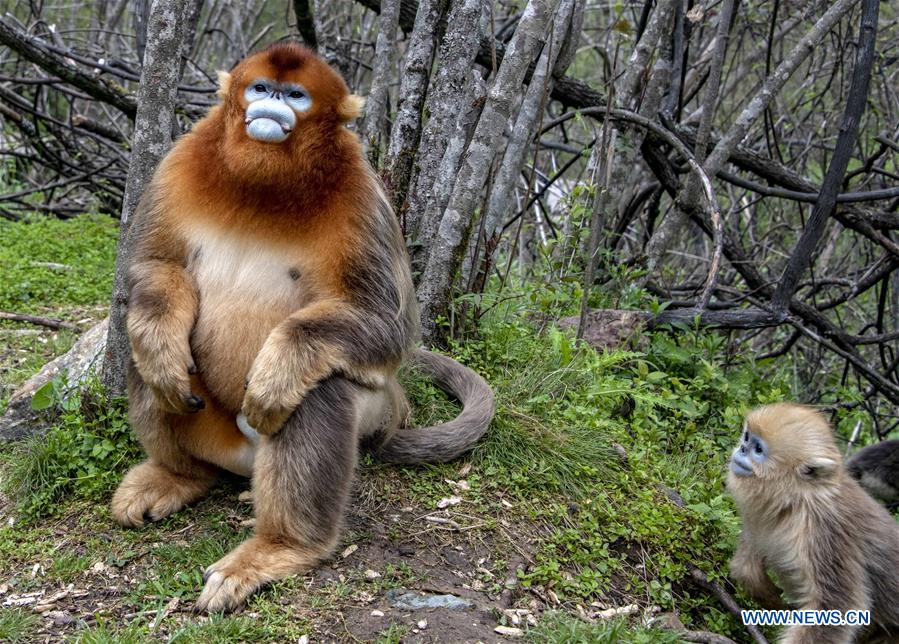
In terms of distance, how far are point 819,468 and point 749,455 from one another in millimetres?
238

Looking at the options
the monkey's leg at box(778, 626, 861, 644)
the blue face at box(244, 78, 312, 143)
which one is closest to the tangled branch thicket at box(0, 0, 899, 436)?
the blue face at box(244, 78, 312, 143)

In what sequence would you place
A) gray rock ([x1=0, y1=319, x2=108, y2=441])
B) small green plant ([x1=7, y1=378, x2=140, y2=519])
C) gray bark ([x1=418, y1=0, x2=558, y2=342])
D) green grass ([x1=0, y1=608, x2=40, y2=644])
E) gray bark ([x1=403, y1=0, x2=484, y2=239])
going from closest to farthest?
green grass ([x1=0, y1=608, x2=40, y2=644]) → small green plant ([x1=7, y1=378, x2=140, y2=519]) → gray rock ([x1=0, y1=319, x2=108, y2=441]) → gray bark ([x1=418, y1=0, x2=558, y2=342]) → gray bark ([x1=403, y1=0, x2=484, y2=239])

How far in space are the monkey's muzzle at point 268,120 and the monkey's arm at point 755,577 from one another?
2180 millimetres

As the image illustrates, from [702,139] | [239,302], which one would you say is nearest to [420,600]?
[239,302]

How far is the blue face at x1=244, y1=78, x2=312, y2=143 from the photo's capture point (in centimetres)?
290

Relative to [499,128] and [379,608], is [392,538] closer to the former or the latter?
[379,608]

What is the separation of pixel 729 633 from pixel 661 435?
110cm

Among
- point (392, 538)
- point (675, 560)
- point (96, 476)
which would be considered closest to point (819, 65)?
point (675, 560)

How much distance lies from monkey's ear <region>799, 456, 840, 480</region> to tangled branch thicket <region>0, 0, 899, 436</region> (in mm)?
1497

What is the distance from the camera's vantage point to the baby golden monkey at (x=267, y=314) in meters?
2.95

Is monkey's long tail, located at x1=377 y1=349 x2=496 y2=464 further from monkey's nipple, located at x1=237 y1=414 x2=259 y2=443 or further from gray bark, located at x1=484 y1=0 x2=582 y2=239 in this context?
gray bark, located at x1=484 y1=0 x2=582 y2=239

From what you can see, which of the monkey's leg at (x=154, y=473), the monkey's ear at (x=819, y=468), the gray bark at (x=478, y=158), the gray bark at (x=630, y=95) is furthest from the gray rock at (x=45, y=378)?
the monkey's ear at (x=819, y=468)

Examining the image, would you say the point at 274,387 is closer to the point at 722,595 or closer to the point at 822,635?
the point at 722,595

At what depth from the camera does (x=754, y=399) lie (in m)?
4.91
